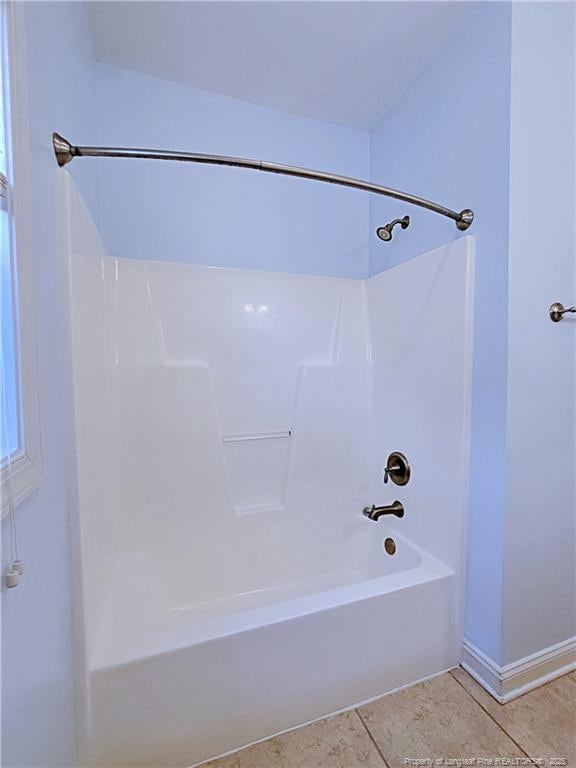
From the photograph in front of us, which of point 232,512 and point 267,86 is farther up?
point 267,86

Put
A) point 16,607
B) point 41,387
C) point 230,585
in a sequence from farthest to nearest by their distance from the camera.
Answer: point 230,585
point 41,387
point 16,607

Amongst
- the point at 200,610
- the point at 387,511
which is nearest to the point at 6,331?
the point at 200,610

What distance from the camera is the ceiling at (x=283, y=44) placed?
1313mm

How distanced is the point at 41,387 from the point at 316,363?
4.20 feet

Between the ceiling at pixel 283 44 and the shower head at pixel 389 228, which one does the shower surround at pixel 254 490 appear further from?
the ceiling at pixel 283 44

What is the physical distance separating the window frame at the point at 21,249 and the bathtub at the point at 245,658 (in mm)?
649

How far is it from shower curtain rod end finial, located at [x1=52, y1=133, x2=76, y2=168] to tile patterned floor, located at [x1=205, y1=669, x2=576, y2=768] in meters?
1.73

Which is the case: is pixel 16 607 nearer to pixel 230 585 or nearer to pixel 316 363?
pixel 230 585

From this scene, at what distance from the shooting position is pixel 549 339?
47.8 inches

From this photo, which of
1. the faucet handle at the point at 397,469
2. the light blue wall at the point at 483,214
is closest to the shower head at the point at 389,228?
the light blue wall at the point at 483,214

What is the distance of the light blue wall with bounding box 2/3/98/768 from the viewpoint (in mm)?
606

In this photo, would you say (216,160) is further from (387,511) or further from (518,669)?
(518,669)

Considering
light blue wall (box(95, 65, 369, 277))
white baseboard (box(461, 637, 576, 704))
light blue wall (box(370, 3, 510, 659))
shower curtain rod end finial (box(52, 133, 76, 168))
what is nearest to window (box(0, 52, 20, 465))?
shower curtain rod end finial (box(52, 133, 76, 168))

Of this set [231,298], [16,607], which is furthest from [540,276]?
[16,607]
